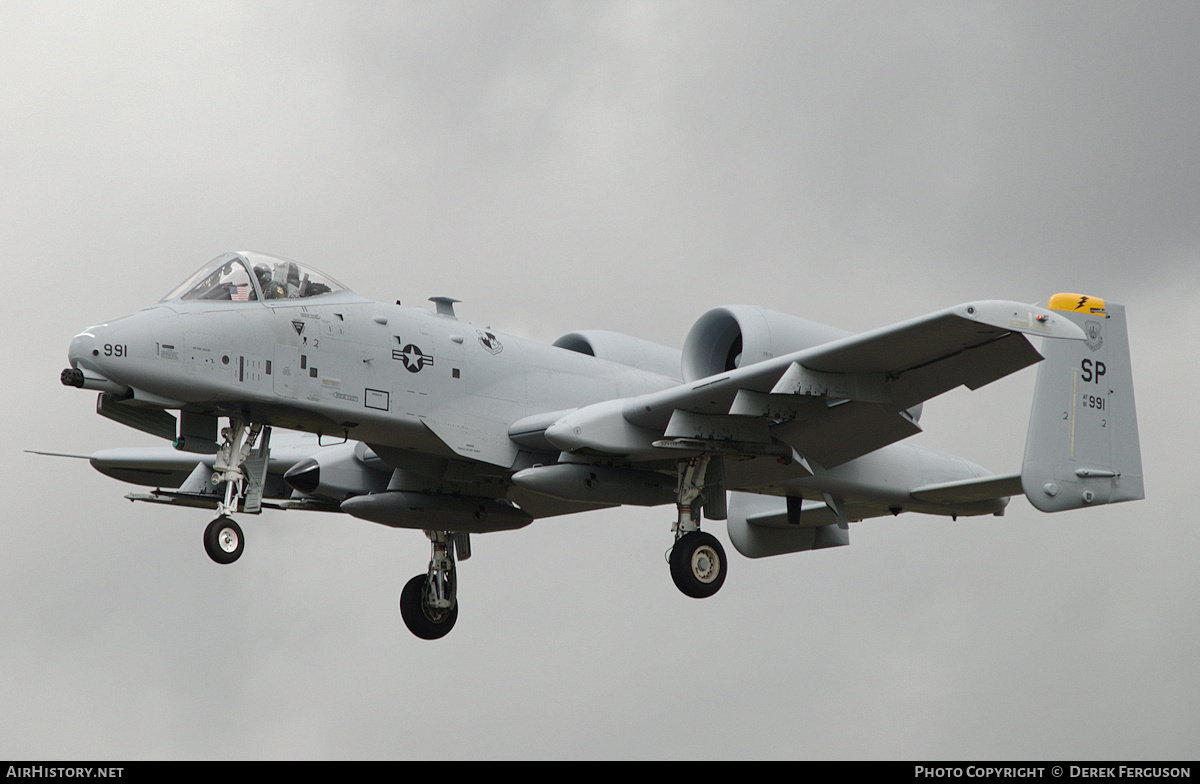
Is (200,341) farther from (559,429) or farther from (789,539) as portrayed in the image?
(789,539)

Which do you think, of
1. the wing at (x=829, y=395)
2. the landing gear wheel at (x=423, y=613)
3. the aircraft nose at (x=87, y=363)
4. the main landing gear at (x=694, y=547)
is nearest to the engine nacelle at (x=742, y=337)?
the wing at (x=829, y=395)

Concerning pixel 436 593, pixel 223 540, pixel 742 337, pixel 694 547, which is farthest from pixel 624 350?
pixel 223 540

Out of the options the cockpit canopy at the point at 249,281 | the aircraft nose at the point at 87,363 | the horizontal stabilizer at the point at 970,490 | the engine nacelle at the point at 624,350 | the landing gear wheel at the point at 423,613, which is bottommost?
the landing gear wheel at the point at 423,613

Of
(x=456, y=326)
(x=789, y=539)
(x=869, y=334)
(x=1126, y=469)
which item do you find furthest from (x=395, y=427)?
(x=1126, y=469)

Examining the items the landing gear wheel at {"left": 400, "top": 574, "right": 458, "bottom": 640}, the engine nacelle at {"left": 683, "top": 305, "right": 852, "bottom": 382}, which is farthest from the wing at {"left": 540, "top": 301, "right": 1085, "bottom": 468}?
the landing gear wheel at {"left": 400, "top": 574, "right": 458, "bottom": 640}

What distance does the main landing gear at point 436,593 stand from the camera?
2355 cm

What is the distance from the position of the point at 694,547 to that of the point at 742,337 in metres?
2.86

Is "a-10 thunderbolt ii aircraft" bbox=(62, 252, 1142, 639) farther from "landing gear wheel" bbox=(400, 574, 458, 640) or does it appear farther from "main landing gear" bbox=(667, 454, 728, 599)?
"landing gear wheel" bbox=(400, 574, 458, 640)

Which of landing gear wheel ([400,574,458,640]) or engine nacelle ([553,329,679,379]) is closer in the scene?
engine nacelle ([553,329,679,379])

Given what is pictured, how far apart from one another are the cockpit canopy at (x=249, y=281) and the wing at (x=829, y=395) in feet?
12.2

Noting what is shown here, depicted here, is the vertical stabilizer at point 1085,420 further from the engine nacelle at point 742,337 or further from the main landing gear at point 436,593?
the main landing gear at point 436,593

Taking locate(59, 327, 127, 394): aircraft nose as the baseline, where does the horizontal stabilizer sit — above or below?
below

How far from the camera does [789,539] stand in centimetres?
2367

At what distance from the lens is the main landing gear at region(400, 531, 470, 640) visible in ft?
77.3
